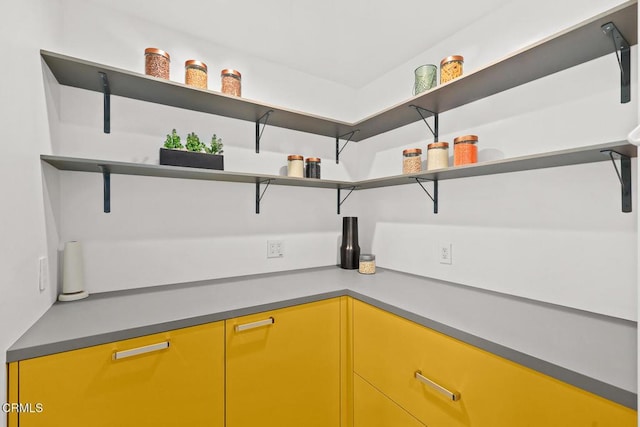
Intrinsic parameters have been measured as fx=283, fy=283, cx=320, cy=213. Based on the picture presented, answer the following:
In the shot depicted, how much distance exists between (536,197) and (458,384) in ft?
2.81

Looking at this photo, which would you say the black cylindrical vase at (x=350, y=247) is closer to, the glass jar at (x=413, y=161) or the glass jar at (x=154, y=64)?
the glass jar at (x=413, y=161)

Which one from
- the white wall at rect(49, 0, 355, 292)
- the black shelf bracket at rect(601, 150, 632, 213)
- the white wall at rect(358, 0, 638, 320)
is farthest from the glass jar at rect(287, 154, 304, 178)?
the black shelf bracket at rect(601, 150, 632, 213)

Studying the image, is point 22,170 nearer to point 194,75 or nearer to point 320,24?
point 194,75

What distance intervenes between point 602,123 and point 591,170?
177 millimetres

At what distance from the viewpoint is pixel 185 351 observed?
3.47 feet

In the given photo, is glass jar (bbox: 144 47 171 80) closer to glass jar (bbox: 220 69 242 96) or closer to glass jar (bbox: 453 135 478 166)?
glass jar (bbox: 220 69 242 96)

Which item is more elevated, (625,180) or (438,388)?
(625,180)

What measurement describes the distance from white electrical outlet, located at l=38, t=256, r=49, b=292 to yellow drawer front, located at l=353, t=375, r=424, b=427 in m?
1.39

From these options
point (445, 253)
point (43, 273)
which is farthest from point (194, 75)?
point (445, 253)

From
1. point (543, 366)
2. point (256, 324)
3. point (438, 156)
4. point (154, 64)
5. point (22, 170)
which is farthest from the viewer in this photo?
point (438, 156)

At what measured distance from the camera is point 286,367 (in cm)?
128

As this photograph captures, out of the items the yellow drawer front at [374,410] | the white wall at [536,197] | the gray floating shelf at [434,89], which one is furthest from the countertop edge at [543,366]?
the gray floating shelf at [434,89]

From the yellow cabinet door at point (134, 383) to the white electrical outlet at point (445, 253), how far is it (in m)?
1.21

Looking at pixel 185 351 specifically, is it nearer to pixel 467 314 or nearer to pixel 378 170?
pixel 467 314
